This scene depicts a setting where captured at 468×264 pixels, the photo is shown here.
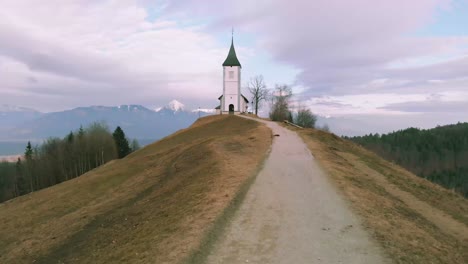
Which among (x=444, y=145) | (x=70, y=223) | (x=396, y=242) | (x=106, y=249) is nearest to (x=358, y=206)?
(x=396, y=242)

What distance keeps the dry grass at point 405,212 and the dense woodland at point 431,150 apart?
81.0 m

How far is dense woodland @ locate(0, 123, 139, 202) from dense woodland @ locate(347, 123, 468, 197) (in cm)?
6907

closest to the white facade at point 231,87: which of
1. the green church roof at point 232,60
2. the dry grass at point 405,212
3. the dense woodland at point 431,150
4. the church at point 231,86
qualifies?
the church at point 231,86

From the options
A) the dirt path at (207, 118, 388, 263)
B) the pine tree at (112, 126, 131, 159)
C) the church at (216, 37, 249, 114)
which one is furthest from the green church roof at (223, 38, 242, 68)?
the dirt path at (207, 118, 388, 263)

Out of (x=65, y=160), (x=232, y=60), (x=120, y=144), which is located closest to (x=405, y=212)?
(x=232, y=60)

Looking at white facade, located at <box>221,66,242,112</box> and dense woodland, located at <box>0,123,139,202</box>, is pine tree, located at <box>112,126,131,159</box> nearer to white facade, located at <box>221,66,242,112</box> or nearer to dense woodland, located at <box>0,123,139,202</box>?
dense woodland, located at <box>0,123,139,202</box>

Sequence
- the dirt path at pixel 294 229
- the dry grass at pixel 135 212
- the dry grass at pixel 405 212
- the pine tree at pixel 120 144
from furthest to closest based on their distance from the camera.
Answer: the pine tree at pixel 120 144 → the dry grass at pixel 135 212 → the dry grass at pixel 405 212 → the dirt path at pixel 294 229

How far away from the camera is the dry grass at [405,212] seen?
12.8 meters

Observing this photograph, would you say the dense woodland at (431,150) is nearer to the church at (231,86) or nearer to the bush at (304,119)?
the bush at (304,119)

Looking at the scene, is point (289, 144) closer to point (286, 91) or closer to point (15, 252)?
point (15, 252)

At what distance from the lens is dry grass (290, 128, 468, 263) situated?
12766 millimetres

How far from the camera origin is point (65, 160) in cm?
8062

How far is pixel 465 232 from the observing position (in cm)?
1791

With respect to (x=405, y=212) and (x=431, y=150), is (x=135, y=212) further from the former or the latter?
(x=431, y=150)
